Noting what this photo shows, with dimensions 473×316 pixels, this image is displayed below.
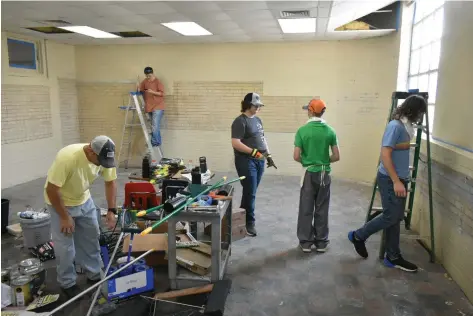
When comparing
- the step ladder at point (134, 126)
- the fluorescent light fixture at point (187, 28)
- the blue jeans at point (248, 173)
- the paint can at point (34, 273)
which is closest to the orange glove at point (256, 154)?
the blue jeans at point (248, 173)

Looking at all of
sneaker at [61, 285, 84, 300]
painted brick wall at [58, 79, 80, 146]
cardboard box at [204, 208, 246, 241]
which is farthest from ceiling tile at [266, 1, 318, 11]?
painted brick wall at [58, 79, 80, 146]

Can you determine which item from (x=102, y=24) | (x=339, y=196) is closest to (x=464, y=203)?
(x=339, y=196)

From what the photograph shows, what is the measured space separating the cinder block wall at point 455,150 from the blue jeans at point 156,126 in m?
5.15

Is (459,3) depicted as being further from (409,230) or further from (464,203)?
(409,230)

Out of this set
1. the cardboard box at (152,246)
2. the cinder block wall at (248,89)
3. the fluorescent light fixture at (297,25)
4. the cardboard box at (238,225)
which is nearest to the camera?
the cardboard box at (152,246)

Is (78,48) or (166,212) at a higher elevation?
(78,48)

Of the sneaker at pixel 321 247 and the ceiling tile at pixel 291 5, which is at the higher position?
the ceiling tile at pixel 291 5

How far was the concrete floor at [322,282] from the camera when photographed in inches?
108

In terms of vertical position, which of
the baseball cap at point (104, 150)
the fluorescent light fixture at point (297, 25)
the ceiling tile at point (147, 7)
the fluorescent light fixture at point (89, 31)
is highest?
the fluorescent light fixture at point (297, 25)

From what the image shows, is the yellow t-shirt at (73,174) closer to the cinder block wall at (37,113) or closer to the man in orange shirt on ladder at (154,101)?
the cinder block wall at (37,113)

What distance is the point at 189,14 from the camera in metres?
4.79

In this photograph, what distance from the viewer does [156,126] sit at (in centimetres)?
736

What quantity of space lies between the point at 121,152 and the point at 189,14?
3.98m

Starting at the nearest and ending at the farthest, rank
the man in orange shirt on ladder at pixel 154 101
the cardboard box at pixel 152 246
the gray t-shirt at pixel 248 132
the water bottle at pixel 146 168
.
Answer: the cardboard box at pixel 152 246
the gray t-shirt at pixel 248 132
the water bottle at pixel 146 168
the man in orange shirt on ladder at pixel 154 101
